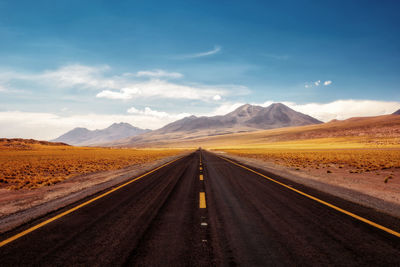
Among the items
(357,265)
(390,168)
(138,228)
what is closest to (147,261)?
(138,228)

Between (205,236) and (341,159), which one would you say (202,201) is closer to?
(205,236)

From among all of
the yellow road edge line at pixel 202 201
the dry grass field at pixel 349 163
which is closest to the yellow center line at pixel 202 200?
the yellow road edge line at pixel 202 201

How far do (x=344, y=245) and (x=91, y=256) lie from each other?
4.28 metres

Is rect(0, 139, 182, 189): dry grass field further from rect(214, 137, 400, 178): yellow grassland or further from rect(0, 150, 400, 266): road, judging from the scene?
rect(214, 137, 400, 178): yellow grassland

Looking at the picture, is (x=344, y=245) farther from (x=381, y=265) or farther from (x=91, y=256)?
(x=91, y=256)

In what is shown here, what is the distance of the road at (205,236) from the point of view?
10.7ft

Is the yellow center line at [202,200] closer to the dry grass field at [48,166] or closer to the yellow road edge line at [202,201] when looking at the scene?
the yellow road edge line at [202,201]

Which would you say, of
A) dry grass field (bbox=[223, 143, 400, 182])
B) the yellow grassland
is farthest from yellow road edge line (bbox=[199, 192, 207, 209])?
the yellow grassland

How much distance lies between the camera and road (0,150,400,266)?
129 inches

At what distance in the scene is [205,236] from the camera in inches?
161

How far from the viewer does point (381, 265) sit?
3.10 m

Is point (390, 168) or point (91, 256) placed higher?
point (91, 256)

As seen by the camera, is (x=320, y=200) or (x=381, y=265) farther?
(x=320, y=200)

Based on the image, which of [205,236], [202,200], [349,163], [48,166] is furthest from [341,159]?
[48,166]
